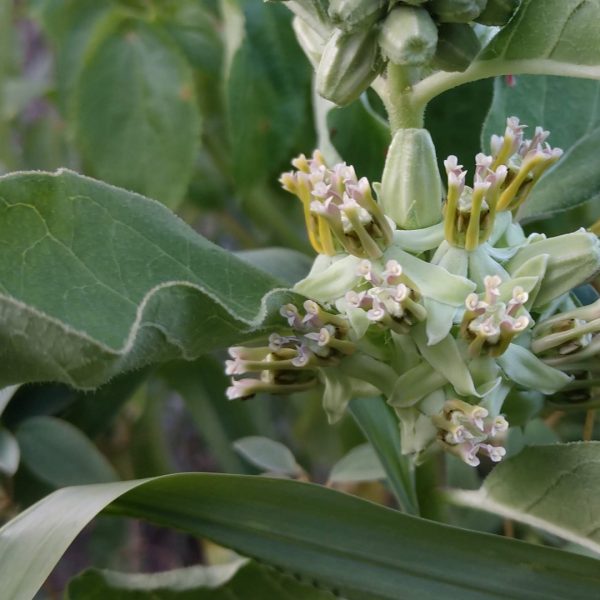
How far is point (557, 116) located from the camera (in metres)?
0.43

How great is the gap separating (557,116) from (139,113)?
1.06ft

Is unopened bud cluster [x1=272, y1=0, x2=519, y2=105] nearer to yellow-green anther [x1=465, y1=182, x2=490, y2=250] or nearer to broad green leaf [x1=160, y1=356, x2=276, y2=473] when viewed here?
yellow-green anther [x1=465, y1=182, x2=490, y2=250]

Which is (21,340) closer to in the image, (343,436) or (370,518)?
(370,518)

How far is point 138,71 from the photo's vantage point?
660mm

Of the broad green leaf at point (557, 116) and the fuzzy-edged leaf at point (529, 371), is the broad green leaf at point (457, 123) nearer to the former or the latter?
the broad green leaf at point (557, 116)

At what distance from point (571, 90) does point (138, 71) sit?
0.34 metres

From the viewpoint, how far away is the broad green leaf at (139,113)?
2.03 feet

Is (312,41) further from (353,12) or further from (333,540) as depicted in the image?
(333,540)

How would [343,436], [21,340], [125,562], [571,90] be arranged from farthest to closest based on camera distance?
[125,562] < [343,436] < [571,90] < [21,340]

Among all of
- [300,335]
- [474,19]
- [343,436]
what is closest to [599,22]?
[474,19]

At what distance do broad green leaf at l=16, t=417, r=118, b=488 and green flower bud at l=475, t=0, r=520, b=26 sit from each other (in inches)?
11.8

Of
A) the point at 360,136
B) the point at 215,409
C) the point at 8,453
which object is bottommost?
the point at 215,409

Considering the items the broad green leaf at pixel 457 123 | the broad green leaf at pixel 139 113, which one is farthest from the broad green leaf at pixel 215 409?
the broad green leaf at pixel 457 123

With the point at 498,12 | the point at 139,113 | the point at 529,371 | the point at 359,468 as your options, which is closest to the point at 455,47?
the point at 498,12
